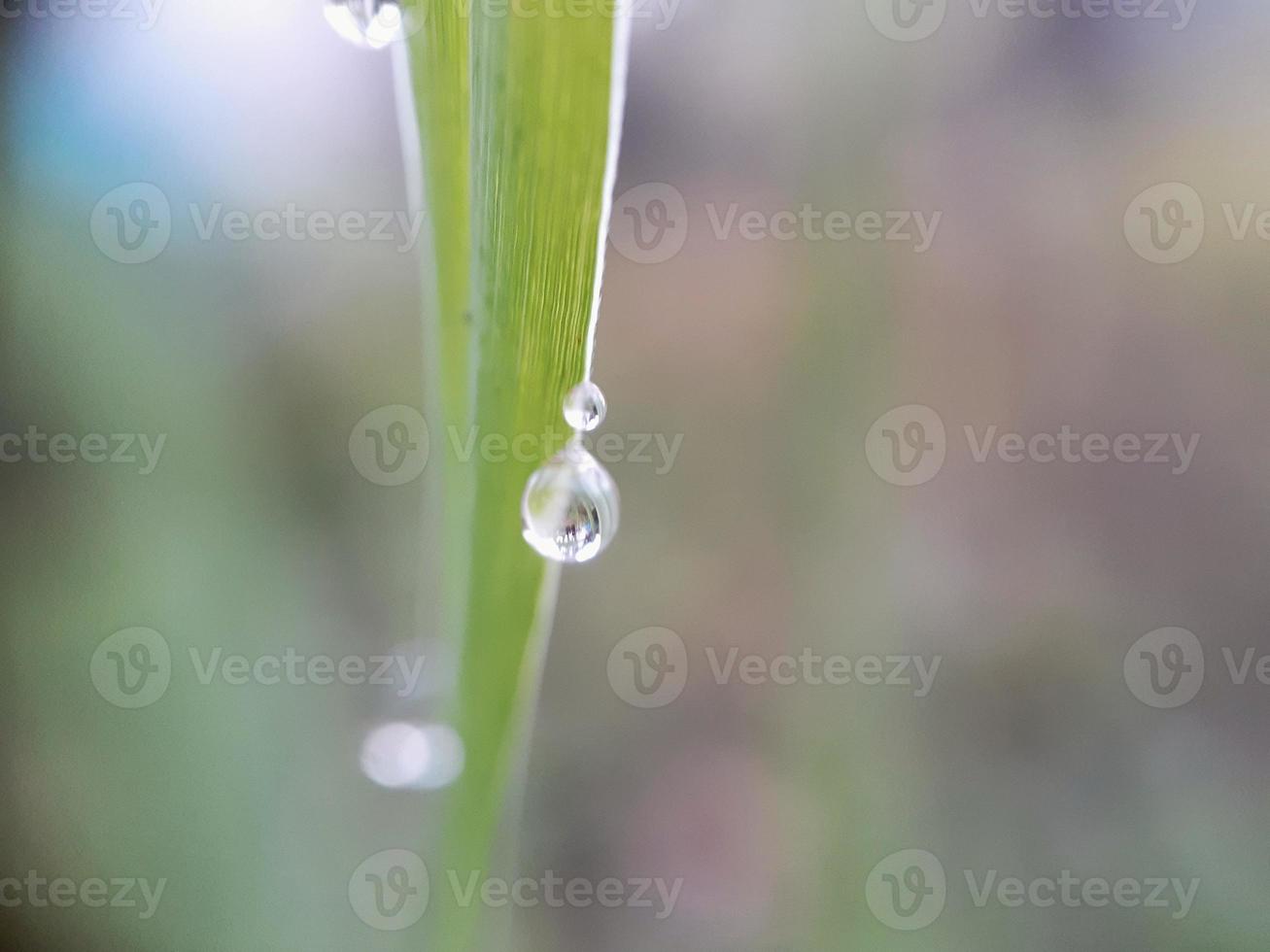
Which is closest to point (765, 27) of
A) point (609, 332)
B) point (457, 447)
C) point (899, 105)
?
point (899, 105)

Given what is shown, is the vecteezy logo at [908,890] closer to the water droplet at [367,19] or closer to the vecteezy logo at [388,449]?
the vecteezy logo at [388,449]

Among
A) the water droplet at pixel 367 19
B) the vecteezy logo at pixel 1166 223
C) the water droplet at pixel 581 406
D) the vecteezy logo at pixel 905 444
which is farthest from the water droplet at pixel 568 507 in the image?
the vecteezy logo at pixel 1166 223

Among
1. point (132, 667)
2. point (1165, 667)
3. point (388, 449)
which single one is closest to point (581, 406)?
point (388, 449)

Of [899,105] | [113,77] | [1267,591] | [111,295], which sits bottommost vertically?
[1267,591]

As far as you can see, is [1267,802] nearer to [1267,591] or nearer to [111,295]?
[1267,591]

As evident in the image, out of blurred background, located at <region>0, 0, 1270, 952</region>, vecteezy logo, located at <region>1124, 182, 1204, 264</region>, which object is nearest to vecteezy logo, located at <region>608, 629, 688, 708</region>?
blurred background, located at <region>0, 0, 1270, 952</region>
